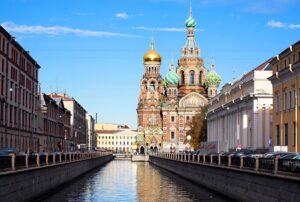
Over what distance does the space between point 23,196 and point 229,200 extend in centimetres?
1358

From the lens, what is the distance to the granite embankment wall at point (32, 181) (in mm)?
32206

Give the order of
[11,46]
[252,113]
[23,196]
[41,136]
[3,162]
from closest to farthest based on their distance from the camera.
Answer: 1. [3,162]
2. [23,196]
3. [11,46]
4. [252,113]
5. [41,136]

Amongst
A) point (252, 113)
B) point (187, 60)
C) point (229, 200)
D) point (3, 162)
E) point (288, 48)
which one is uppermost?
point (187, 60)

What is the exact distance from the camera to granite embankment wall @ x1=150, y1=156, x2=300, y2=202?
28.6 metres

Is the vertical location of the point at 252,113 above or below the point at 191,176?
above

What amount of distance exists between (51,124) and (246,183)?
81251 mm

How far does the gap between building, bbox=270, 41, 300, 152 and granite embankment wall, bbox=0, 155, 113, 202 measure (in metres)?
22.8

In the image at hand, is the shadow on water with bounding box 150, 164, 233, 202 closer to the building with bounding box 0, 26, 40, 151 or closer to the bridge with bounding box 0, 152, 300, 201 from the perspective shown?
the bridge with bounding box 0, 152, 300, 201

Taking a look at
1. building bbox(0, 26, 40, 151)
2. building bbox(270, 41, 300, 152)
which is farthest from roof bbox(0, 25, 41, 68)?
building bbox(270, 41, 300, 152)

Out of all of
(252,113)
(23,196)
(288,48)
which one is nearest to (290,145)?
(288,48)

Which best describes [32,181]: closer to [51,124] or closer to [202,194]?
[202,194]

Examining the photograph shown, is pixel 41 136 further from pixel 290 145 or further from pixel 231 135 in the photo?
pixel 290 145

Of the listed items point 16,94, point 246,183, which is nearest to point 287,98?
point 246,183

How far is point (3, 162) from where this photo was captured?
109 feet
